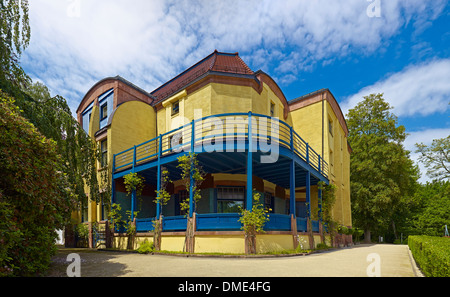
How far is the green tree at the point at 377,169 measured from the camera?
2970 cm

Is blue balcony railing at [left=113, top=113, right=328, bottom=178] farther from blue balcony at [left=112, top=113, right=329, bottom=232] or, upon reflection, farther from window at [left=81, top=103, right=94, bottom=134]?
window at [left=81, top=103, right=94, bottom=134]

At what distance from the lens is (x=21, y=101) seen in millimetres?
8375

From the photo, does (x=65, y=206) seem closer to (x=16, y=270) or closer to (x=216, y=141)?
(x=16, y=270)

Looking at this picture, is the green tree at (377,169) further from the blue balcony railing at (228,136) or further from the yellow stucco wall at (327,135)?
the blue balcony railing at (228,136)

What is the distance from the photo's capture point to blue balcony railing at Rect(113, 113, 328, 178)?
38.5 ft

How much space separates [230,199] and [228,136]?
4.24 meters

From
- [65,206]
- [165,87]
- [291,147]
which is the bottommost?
[65,206]

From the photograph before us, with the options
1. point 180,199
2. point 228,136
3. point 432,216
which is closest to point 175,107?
point 180,199

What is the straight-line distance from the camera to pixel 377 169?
3034cm

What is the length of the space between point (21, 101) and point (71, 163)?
9.57ft

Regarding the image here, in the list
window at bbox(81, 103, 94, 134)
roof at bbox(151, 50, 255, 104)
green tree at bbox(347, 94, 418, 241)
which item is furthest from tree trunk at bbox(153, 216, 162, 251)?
green tree at bbox(347, 94, 418, 241)

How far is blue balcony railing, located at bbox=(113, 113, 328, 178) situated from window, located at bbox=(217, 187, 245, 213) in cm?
306

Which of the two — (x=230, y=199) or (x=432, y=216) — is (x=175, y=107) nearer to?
(x=230, y=199)
